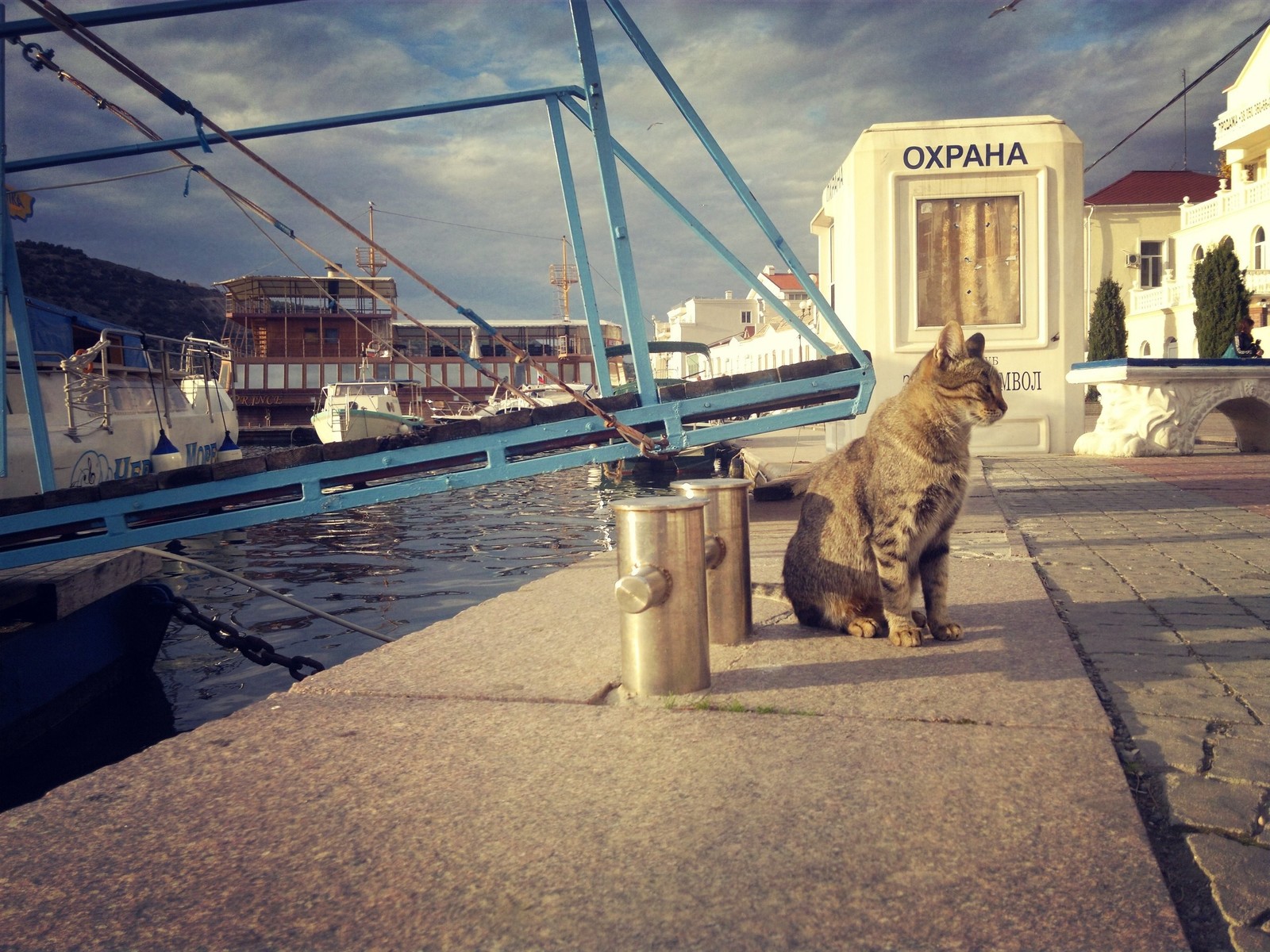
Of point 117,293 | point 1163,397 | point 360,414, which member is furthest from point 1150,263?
point 117,293

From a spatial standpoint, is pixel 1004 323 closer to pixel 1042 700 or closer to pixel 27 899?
pixel 1042 700

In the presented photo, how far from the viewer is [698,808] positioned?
2.25 metres

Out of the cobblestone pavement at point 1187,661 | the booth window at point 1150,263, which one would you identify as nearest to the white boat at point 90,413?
the cobblestone pavement at point 1187,661

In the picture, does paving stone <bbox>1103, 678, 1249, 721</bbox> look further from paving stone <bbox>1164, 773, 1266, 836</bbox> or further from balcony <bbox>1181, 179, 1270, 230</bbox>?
balcony <bbox>1181, 179, 1270, 230</bbox>

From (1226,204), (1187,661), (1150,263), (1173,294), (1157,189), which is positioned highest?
(1157,189)

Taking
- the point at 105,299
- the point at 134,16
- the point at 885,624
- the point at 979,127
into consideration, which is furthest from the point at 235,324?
the point at 885,624

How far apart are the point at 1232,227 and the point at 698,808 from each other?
4240cm

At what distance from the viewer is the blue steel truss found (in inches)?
201

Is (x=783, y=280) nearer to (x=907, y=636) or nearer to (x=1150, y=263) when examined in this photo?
(x=1150, y=263)

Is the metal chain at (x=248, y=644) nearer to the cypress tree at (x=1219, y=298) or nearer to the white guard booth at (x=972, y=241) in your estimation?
the white guard booth at (x=972, y=241)

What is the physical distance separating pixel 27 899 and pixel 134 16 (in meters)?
5.06

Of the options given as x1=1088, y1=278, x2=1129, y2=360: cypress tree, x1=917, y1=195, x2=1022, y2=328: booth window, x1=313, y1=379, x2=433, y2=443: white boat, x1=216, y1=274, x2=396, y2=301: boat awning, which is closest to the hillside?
x1=216, y1=274, x2=396, y2=301: boat awning

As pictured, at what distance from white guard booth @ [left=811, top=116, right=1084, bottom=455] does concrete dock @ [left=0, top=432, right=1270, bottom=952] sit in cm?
1003

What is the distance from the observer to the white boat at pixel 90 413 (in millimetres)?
9508
